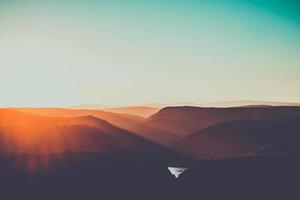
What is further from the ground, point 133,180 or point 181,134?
A: point 133,180

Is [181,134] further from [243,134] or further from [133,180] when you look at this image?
[133,180]

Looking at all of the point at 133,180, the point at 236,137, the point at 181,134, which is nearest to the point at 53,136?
the point at 133,180

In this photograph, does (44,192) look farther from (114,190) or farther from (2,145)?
(2,145)

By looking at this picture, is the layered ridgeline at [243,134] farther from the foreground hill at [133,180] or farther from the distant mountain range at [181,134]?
the foreground hill at [133,180]

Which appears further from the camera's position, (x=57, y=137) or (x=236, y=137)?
(x=236, y=137)

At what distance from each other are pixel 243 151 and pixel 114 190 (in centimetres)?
6657

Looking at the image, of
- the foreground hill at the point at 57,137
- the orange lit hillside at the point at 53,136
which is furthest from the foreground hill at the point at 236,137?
the orange lit hillside at the point at 53,136

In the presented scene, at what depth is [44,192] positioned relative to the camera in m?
37.8

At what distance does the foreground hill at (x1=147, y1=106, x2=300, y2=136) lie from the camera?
140 meters

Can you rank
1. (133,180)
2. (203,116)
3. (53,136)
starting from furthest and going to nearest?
(203,116) → (53,136) → (133,180)

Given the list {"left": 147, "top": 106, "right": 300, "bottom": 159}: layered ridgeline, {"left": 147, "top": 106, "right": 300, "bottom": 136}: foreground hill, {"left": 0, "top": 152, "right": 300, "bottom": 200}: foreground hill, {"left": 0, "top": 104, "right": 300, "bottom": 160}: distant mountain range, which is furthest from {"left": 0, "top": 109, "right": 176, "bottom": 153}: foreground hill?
{"left": 147, "top": 106, "right": 300, "bottom": 136}: foreground hill

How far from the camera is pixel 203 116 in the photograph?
160 metres

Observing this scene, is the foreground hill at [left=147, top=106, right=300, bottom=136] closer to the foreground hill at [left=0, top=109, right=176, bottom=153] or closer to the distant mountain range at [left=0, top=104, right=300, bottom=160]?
the distant mountain range at [left=0, top=104, right=300, bottom=160]

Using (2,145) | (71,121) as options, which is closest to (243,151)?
(71,121)
